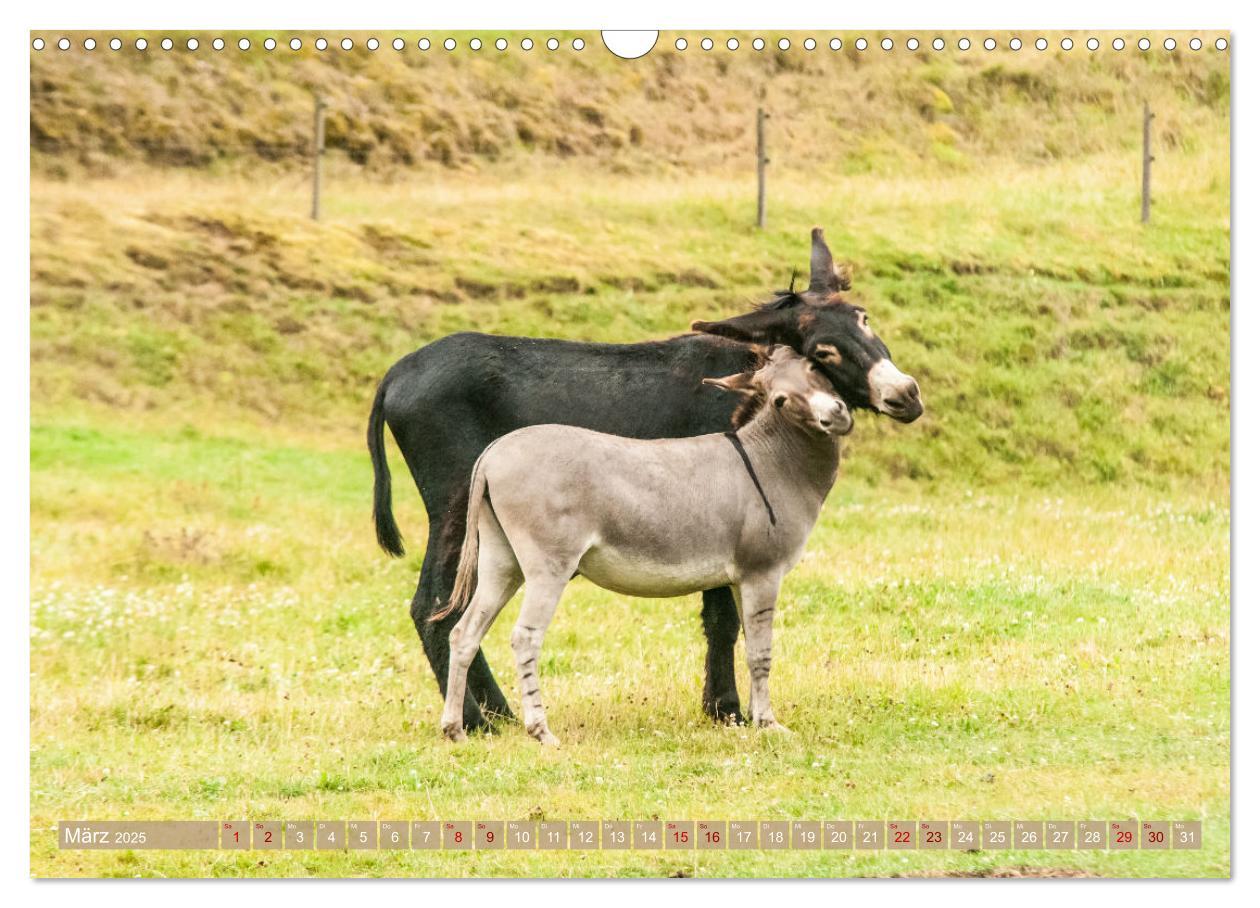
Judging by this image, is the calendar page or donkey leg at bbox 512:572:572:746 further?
donkey leg at bbox 512:572:572:746

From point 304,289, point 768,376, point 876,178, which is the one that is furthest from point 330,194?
point 768,376

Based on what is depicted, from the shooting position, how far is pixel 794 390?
8.59m

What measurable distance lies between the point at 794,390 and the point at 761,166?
319 cm

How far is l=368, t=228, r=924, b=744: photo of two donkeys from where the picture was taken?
8.18 meters

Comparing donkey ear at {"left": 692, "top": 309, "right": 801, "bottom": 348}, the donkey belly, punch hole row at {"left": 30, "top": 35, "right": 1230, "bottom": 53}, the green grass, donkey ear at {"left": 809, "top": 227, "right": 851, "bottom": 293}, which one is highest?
punch hole row at {"left": 30, "top": 35, "right": 1230, "bottom": 53}

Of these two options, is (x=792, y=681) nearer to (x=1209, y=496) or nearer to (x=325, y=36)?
(x=1209, y=496)

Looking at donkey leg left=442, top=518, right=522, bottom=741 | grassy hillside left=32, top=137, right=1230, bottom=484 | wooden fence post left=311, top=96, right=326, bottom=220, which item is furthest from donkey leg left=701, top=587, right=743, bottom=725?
wooden fence post left=311, top=96, right=326, bottom=220

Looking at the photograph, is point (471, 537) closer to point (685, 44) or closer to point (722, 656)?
point (722, 656)

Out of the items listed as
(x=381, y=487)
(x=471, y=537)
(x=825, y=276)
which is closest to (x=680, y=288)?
(x=381, y=487)

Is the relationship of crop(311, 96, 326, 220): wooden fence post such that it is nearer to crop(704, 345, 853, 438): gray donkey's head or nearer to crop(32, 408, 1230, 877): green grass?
crop(32, 408, 1230, 877): green grass

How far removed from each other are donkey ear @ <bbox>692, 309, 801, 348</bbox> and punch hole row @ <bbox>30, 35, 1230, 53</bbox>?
1.45 metres

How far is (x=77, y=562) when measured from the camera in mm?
13000

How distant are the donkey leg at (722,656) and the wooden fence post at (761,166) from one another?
3.26m

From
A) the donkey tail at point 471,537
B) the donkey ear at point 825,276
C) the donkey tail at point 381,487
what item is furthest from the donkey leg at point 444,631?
the donkey ear at point 825,276
